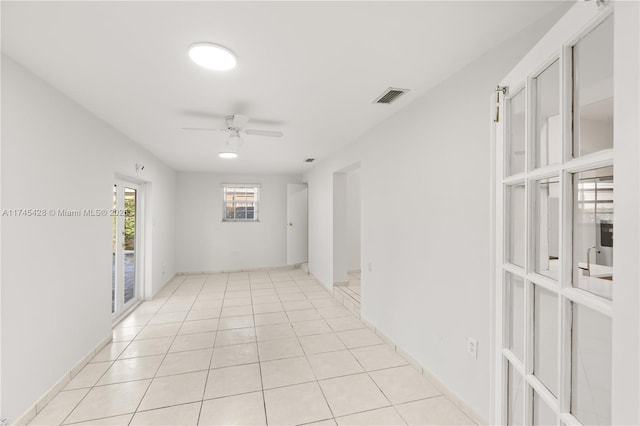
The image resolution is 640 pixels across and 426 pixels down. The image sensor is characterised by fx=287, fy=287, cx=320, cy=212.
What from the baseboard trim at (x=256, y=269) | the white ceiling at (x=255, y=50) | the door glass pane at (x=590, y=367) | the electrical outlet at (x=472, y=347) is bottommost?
the baseboard trim at (x=256, y=269)

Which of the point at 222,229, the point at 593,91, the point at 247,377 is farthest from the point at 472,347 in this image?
the point at 222,229

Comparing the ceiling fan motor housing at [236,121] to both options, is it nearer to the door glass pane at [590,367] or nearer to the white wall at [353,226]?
the door glass pane at [590,367]

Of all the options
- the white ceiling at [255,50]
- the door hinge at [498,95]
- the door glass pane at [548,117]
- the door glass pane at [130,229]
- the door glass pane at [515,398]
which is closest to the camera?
the door glass pane at [548,117]

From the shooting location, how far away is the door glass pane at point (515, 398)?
1.21 m

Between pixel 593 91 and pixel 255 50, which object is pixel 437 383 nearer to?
pixel 593 91

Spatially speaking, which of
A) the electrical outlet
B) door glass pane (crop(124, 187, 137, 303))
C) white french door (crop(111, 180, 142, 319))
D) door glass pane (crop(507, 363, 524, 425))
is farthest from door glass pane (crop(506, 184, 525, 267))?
door glass pane (crop(124, 187, 137, 303))

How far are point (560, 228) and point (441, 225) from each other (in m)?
1.39

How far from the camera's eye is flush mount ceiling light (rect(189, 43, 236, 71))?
174 centimetres

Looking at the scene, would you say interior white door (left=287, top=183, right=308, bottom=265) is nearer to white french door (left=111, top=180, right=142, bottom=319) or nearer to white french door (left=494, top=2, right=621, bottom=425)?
white french door (left=111, top=180, right=142, bottom=319)

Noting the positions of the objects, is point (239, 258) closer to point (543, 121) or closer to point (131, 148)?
point (131, 148)

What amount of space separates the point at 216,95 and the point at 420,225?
2.14 m

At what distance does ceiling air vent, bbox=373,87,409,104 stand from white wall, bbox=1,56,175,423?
2.66 m

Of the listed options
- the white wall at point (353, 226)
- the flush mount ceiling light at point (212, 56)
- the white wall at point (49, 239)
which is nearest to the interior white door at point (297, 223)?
the white wall at point (353, 226)

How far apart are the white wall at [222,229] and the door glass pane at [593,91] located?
6.84 metres
